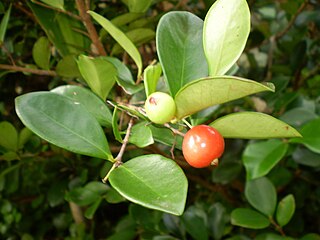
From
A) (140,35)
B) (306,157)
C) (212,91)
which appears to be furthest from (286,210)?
(212,91)

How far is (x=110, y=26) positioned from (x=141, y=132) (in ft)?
0.50

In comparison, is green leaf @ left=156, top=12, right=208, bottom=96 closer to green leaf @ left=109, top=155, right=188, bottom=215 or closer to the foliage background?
green leaf @ left=109, top=155, right=188, bottom=215

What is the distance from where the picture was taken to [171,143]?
0.56 meters

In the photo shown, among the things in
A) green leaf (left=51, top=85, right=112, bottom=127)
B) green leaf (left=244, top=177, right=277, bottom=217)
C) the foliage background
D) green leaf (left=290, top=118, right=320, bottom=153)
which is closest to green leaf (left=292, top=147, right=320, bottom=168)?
the foliage background

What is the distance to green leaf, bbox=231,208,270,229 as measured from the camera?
901 millimetres

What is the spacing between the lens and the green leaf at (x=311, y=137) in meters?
0.76

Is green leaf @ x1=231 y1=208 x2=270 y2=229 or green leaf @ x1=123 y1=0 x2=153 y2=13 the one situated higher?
green leaf @ x1=123 y1=0 x2=153 y2=13

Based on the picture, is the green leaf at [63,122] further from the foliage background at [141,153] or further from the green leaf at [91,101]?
the foliage background at [141,153]

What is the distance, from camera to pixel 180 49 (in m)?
0.54

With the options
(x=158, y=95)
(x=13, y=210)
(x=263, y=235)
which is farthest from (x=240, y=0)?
(x=13, y=210)

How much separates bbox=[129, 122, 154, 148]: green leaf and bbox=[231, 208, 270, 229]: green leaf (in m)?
0.47

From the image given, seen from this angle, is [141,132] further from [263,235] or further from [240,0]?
[263,235]

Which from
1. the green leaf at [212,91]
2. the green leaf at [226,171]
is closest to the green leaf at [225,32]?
the green leaf at [212,91]

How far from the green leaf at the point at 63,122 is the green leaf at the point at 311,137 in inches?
16.8
